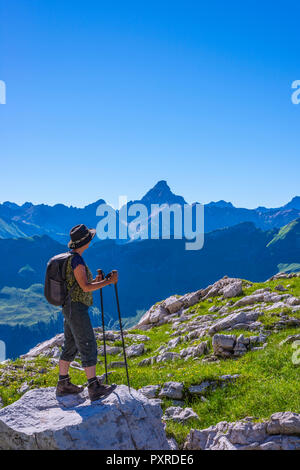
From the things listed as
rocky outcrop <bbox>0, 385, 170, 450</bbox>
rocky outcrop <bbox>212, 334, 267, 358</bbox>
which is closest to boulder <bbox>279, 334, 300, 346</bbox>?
rocky outcrop <bbox>212, 334, 267, 358</bbox>

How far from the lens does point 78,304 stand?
9.57m

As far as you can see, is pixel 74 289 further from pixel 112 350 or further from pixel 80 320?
pixel 112 350

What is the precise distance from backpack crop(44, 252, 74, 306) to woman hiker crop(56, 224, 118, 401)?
0.13 metres

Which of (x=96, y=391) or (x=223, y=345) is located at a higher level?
(x=96, y=391)

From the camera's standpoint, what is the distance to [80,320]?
9461 millimetres

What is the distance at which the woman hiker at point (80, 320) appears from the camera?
9.26 metres

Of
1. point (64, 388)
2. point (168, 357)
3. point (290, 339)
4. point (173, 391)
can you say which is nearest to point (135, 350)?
point (168, 357)

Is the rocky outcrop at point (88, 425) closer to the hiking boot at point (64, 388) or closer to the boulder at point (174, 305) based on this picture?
the hiking boot at point (64, 388)

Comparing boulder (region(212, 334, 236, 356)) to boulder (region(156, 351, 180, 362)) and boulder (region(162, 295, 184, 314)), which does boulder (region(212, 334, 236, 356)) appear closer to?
boulder (region(156, 351, 180, 362))

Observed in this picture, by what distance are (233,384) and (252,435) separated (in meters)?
3.46

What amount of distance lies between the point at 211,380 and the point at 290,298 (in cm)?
1212

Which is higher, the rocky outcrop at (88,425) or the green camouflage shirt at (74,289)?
the green camouflage shirt at (74,289)

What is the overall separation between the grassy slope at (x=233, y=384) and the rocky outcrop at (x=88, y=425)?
1457 mm

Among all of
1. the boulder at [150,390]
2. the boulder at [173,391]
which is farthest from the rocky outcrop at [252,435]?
the boulder at [150,390]
